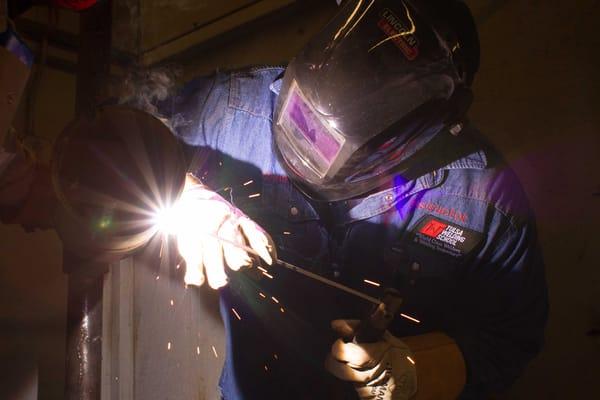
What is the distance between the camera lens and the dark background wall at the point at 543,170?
167cm

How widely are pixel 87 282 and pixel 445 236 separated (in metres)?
1.06

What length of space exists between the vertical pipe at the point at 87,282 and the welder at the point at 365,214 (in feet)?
0.78

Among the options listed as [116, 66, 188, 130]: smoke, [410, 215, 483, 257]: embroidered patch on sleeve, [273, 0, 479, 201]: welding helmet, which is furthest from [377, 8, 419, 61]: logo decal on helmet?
[116, 66, 188, 130]: smoke

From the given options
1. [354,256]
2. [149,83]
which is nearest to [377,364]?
[354,256]

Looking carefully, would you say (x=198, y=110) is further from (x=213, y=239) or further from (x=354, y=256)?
(x=354, y=256)

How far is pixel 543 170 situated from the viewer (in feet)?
6.21

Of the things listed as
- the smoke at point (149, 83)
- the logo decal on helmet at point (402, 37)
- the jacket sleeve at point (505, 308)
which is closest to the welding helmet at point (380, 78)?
the logo decal on helmet at point (402, 37)

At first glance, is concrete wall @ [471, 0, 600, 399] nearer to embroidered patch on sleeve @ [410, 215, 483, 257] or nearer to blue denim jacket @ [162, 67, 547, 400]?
Answer: blue denim jacket @ [162, 67, 547, 400]

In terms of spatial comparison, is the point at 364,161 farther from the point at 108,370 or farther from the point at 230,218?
the point at 108,370

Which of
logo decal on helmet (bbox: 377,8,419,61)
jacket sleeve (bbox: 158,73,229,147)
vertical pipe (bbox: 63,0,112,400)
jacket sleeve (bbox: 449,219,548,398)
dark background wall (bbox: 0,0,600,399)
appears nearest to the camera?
vertical pipe (bbox: 63,0,112,400)

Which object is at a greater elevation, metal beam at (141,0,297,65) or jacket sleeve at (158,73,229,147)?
metal beam at (141,0,297,65)

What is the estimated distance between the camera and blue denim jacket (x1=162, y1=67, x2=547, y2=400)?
1.41 metres

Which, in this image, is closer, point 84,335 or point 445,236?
point 84,335

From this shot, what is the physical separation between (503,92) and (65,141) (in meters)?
1.78
